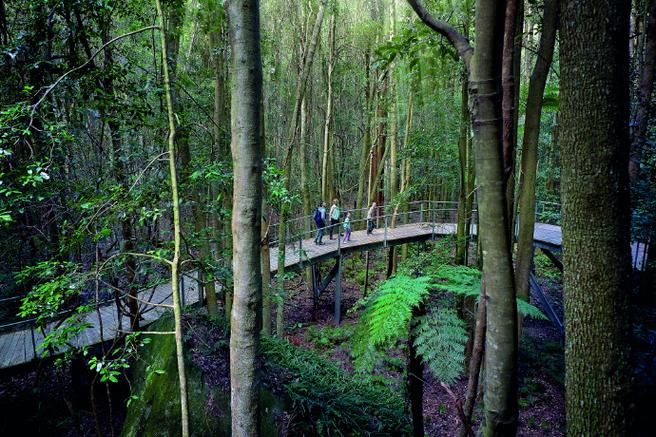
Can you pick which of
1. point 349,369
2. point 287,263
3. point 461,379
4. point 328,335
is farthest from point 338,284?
point 461,379

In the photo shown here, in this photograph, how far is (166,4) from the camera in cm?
350

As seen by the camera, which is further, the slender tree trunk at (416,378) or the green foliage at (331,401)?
the green foliage at (331,401)

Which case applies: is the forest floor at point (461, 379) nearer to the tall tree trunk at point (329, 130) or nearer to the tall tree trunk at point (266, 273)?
the tall tree trunk at point (266, 273)

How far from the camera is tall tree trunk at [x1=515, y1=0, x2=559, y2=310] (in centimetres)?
395

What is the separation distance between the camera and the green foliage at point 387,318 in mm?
1945

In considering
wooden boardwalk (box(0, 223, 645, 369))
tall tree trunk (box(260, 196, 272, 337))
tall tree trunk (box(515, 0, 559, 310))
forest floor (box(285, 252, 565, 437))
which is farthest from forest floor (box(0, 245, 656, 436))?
tall tree trunk (box(515, 0, 559, 310))

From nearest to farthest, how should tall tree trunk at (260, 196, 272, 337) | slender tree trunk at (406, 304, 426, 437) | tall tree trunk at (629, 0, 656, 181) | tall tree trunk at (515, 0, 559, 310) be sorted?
slender tree trunk at (406, 304, 426, 437), tall tree trunk at (515, 0, 559, 310), tall tree trunk at (260, 196, 272, 337), tall tree trunk at (629, 0, 656, 181)

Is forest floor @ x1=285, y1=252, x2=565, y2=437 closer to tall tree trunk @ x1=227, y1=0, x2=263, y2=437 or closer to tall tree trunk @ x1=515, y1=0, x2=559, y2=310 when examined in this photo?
tall tree trunk @ x1=227, y1=0, x2=263, y2=437

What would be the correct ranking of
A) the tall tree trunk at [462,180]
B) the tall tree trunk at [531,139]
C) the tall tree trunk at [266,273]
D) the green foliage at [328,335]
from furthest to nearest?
1. the green foliage at [328,335]
2. the tall tree trunk at [462,180]
3. the tall tree trunk at [266,273]
4. the tall tree trunk at [531,139]

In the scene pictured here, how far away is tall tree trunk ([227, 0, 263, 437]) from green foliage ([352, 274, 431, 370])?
64cm

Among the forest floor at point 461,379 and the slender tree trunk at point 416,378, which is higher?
the slender tree trunk at point 416,378

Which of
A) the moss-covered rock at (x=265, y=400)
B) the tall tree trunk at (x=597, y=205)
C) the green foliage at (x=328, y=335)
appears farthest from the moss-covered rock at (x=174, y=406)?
the green foliage at (x=328, y=335)

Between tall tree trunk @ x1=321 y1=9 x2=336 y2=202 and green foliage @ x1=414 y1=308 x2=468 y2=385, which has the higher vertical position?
tall tree trunk @ x1=321 y1=9 x2=336 y2=202

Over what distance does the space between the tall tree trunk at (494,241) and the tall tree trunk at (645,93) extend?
803cm
